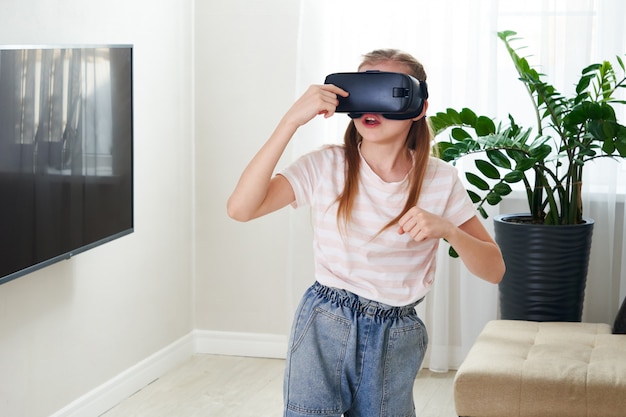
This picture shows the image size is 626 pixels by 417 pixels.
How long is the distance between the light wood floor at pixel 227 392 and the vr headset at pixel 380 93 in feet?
6.49

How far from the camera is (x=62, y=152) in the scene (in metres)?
2.70

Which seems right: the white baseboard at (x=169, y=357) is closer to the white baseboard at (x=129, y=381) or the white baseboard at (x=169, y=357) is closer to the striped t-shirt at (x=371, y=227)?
the white baseboard at (x=129, y=381)

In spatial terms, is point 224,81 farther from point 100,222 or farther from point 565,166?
point 565,166

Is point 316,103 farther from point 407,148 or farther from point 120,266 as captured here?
point 120,266

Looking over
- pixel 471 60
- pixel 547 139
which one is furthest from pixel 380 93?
pixel 471 60

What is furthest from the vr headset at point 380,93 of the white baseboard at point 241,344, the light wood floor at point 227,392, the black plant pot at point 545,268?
the white baseboard at point 241,344

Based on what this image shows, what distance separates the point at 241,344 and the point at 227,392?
1.81 feet

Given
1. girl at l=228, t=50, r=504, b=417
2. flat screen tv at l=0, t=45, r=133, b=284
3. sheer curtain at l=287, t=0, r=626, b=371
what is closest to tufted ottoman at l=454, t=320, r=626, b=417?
sheer curtain at l=287, t=0, r=626, b=371

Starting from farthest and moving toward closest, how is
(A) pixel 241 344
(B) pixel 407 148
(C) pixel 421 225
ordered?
(A) pixel 241 344 < (B) pixel 407 148 < (C) pixel 421 225

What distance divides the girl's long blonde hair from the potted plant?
154cm

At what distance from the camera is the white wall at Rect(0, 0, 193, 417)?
2.75m

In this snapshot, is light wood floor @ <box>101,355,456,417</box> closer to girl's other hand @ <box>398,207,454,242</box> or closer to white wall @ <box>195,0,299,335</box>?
white wall @ <box>195,0,299,335</box>

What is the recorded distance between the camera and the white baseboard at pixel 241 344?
4.04m

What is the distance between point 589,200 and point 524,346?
95 centimetres
